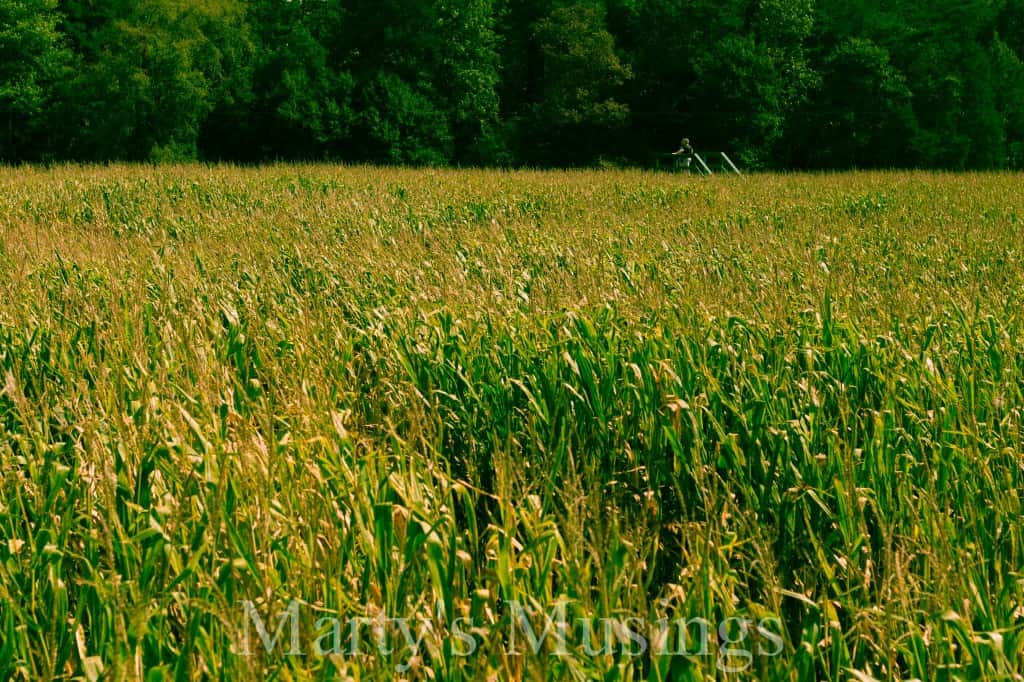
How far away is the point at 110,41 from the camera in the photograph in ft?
143

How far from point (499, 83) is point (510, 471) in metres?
47.0

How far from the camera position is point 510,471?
2879 mm

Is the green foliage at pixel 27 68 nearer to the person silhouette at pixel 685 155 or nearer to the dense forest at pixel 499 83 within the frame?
the dense forest at pixel 499 83

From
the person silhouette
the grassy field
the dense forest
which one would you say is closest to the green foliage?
the dense forest

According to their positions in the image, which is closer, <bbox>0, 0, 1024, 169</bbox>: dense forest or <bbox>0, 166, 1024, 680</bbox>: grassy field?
<bbox>0, 166, 1024, 680</bbox>: grassy field

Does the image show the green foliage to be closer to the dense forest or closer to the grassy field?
the dense forest

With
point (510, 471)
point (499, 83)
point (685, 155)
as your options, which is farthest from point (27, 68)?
point (510, 471)

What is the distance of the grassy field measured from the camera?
199cm

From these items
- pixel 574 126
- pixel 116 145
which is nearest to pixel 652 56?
pixel 574 126

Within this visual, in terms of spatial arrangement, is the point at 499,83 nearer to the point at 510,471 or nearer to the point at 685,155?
the point at 685,155

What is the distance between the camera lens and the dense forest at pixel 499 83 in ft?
132

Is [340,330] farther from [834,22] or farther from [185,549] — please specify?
[834,22]

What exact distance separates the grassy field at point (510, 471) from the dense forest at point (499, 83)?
3563 centimetres

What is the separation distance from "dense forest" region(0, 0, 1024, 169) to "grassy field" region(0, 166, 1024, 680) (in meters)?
35.6
